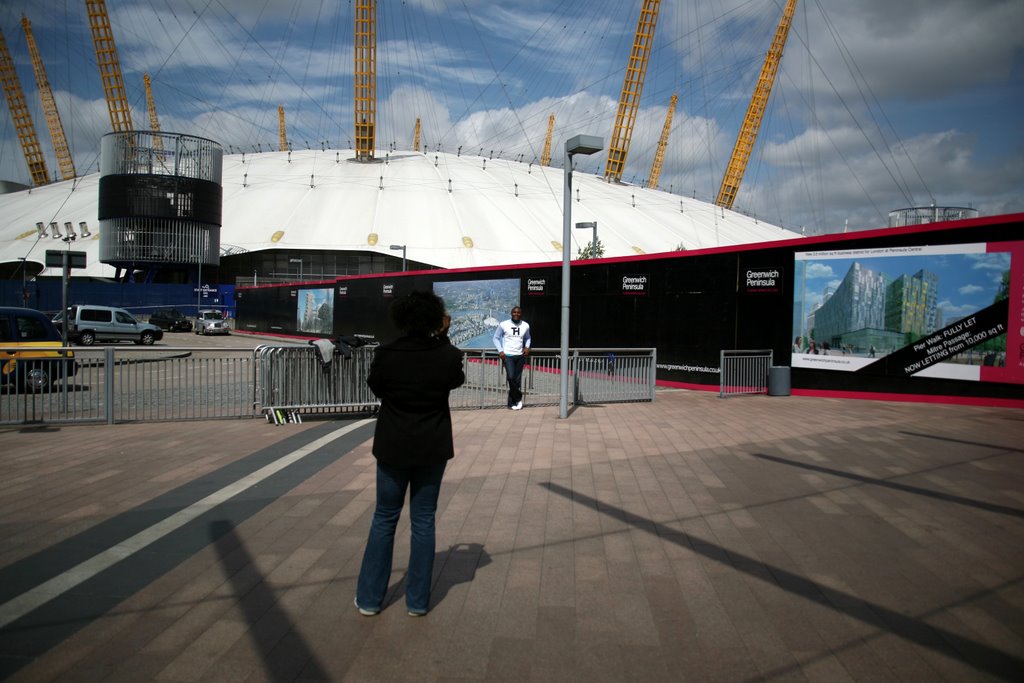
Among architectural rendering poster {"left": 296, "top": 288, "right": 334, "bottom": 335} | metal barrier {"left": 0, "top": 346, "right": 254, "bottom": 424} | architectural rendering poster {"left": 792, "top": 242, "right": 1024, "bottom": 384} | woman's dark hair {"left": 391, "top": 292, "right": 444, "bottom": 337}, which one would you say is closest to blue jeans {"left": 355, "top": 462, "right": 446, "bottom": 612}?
woman's dark hair {"left": 391, "top": 292, "right": 444, "bottom": 337}

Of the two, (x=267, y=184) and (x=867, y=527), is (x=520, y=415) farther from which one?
(x=267, y=184)

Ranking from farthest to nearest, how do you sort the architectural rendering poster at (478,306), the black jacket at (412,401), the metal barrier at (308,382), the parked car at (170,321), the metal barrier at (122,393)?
the parked car at (170,321)
the architectural rendering poster at (478,306)
the metal barrier at (308,382)
the metal barrier at (122,393)
the black jacket at (412,401)

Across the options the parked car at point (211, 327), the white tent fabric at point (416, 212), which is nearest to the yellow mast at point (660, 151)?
the white tent fabric at point (416, 212)

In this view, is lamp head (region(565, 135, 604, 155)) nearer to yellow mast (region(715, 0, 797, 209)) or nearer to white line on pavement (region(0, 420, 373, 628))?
white line on pavement (region(0, 420, 373, 628))

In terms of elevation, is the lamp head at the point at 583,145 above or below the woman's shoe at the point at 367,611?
above

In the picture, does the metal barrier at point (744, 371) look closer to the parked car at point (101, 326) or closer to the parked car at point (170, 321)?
the parked car at point (101, 326)

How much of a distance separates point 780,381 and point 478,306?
11.5m

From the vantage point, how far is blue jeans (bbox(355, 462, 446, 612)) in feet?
12.1

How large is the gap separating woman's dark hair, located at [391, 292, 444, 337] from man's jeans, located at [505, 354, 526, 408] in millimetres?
7968

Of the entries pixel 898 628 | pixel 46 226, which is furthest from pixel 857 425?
pixel 46 226

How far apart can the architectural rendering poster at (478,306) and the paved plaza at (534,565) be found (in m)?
14.3

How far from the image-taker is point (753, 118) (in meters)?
71.4

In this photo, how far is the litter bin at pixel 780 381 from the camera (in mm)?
14805

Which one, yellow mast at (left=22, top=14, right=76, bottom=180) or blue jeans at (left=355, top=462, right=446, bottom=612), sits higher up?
yellow mast at (left=22, top=14, right=76, bottom=180)
